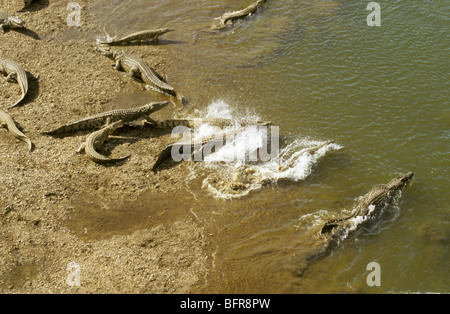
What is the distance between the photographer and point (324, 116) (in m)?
10.4

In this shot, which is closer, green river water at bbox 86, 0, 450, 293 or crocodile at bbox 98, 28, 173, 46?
green river water at bbox 86, 0, 450, 293

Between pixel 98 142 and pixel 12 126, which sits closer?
pixel 98 142

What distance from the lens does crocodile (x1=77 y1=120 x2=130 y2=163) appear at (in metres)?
9.14

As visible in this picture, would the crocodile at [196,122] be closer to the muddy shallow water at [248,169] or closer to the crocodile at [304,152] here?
the muddy shallow water at [248,169]

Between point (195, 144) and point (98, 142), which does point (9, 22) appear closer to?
point (98, 142)

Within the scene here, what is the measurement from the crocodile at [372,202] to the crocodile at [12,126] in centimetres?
752

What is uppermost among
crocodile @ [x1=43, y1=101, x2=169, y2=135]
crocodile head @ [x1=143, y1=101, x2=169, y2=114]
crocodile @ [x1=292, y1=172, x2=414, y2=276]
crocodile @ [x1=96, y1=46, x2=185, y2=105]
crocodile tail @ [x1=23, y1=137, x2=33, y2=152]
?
crocodile @ [x1=96, y1=46, x2=185, y2=105]

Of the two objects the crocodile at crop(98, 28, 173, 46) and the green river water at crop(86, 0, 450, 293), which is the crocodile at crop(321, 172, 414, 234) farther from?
the crocodile at crop(98, 28, 173, 46)

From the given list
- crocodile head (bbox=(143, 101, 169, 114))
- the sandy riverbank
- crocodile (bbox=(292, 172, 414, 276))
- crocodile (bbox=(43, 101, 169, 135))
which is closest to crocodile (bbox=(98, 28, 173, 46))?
the sandy riverbank

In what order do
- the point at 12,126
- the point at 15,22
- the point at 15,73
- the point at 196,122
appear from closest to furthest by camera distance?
the point at 12,126, the point at 196,122, the point at 15,73, the point at 15,22

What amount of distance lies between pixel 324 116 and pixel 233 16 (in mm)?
6606

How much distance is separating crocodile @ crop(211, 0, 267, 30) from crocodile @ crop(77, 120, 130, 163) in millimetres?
6573

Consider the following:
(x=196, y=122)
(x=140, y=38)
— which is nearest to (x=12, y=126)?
(x=196, y=122)

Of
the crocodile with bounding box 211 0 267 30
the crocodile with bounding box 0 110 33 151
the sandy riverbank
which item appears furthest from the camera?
the crocodile with bounding box 211 0 267 30
